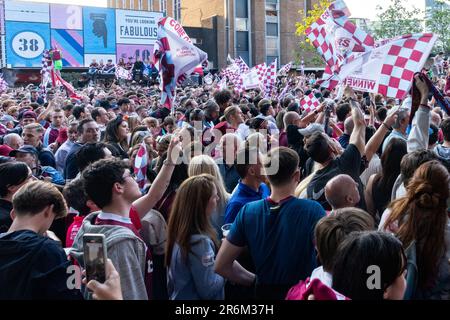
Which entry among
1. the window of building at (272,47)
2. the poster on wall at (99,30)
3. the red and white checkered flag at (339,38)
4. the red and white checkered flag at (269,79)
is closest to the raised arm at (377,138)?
the red and white checkered flag at (339,38)

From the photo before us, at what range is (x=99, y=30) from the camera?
1560 inches

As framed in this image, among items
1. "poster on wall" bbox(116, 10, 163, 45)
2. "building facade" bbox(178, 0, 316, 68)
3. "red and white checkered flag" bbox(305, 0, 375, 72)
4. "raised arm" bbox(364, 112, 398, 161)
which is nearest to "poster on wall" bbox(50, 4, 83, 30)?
"poster on wall" bbox(116, 10, 163, 45)

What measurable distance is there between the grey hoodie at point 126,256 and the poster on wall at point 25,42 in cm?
3586

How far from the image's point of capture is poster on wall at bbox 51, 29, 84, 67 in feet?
124

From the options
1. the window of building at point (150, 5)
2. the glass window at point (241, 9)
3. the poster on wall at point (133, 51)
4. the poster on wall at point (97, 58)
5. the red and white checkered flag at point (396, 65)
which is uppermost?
the window of building at point (150, 5)

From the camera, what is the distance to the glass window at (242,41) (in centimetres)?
4709

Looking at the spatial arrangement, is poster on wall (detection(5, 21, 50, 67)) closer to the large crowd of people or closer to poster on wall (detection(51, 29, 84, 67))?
poster on wall (detection(51, 29, 84, 67))

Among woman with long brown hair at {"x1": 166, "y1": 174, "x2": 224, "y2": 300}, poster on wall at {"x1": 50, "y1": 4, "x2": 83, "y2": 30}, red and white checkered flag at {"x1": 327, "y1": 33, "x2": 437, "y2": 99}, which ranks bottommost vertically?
woman with long brown hair at {"x1": 166, "y1": 174, "x2": 224, "y2": 300}

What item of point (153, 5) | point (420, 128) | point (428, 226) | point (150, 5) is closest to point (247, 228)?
point (428, 226)

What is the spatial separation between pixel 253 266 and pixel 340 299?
5.32ft

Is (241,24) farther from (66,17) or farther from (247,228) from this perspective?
(247,228)

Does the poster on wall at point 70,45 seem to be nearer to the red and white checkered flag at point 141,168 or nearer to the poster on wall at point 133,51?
the poster on wall at point 133,51

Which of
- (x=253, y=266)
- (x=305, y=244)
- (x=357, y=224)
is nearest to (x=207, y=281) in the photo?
(x=253, y=266)

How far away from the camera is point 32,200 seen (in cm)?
310
